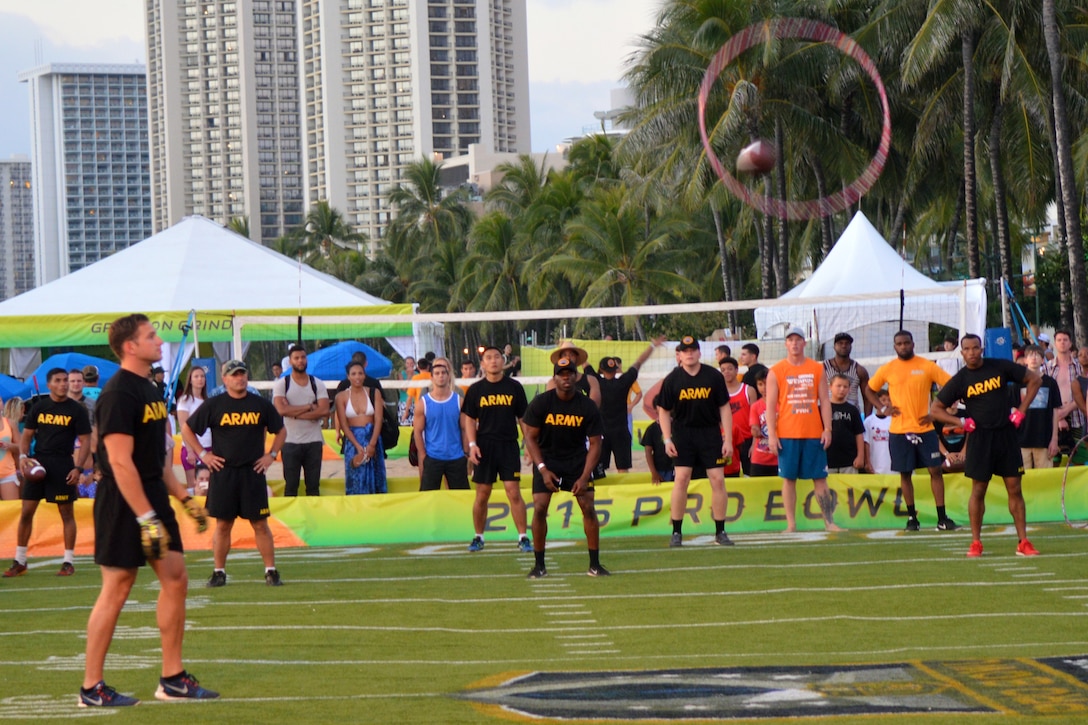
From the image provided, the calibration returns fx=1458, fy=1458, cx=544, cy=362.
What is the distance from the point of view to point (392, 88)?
579 ft

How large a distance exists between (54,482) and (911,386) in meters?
7.78

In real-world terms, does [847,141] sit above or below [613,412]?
above

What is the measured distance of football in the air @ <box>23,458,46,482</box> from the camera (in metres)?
12.4

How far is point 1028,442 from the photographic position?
15344mm

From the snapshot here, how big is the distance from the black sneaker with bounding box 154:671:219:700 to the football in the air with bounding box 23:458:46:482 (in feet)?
19.9

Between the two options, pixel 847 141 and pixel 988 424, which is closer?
pixel 988 424

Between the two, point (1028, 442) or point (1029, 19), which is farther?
point (1029, 19)

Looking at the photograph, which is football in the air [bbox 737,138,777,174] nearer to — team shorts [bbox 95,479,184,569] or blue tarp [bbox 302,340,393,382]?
blue tarp [bbox 302,340,393,382]

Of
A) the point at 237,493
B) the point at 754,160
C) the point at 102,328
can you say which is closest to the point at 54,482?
the point at 237,493


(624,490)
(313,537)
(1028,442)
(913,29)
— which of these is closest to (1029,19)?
(913,29)

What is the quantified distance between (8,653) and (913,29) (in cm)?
2888

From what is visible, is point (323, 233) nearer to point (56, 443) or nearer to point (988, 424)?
point (56, 443)

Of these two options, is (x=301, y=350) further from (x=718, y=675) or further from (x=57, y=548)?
(x=718, y=675)

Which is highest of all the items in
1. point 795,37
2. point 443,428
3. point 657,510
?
point 795,37
